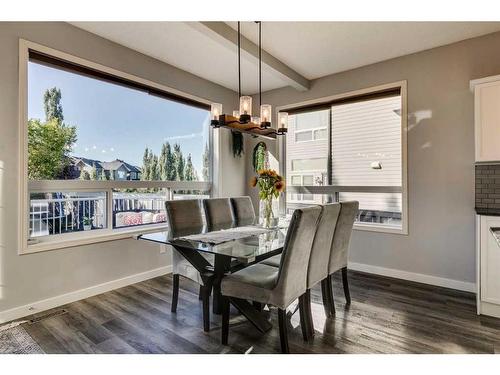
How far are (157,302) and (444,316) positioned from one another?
104 inches

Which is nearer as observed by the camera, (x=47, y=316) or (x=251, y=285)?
(x=251, y=285)

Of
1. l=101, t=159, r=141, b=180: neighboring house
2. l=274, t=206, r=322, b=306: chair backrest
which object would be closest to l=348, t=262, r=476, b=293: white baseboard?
l=274, t=206, r=322, b=306: chair backrest

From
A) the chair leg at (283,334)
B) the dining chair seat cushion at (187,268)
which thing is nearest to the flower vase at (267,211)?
the dining chair seat cushion at (187,268)

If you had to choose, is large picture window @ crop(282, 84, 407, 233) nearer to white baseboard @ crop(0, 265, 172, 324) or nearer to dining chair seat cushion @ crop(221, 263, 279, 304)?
dining chair seat cushion @ crop(221, 263, 279, 304)

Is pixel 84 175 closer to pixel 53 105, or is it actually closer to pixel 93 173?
pixel 93 173

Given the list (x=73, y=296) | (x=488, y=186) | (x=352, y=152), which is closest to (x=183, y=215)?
(x=73, y=296)

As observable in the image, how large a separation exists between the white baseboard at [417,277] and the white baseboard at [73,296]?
2646 millimetres

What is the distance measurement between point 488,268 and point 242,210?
2.44 m

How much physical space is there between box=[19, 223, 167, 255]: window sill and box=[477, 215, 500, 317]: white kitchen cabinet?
3.51m

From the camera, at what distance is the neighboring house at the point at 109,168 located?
3000 mm

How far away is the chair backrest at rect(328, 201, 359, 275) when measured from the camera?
8.33ft

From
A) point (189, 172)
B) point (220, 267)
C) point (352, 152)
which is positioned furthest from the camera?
point (189, 172)

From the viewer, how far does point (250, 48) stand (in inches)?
122
